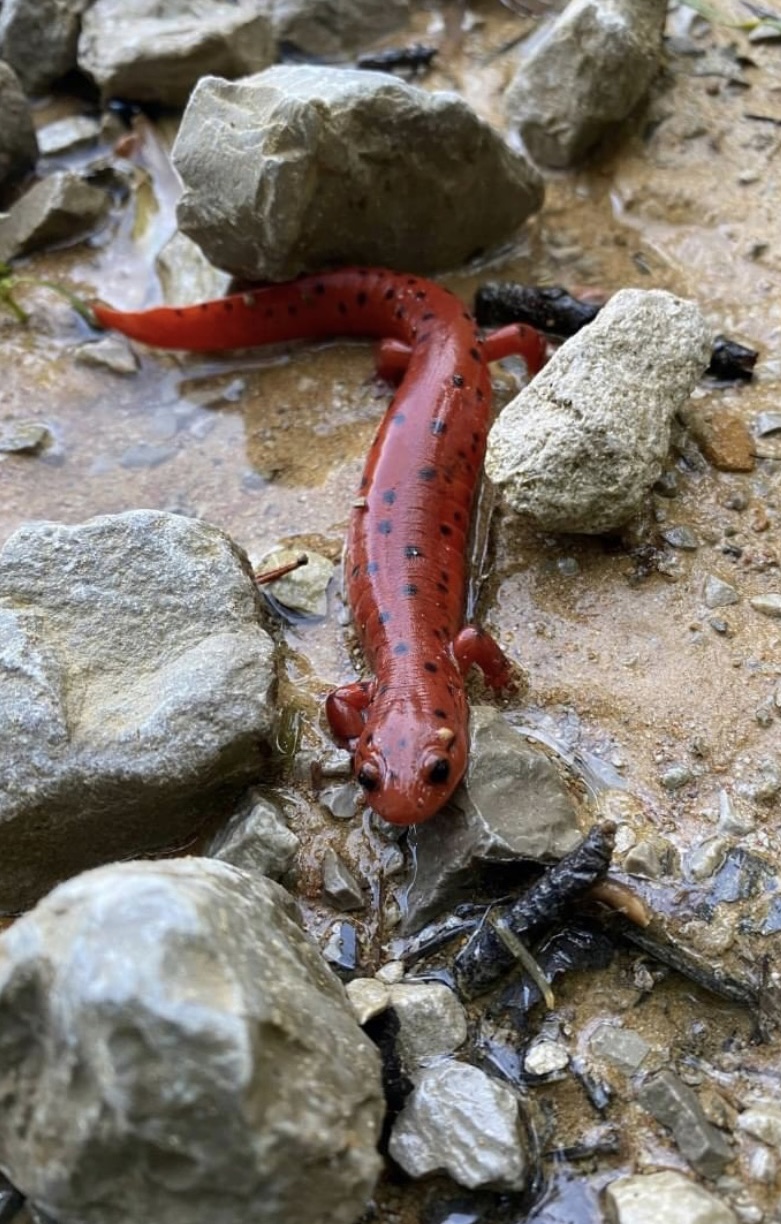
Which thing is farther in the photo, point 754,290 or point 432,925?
point 754,290

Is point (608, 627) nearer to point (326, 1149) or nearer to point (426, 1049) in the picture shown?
point (426, 1049)

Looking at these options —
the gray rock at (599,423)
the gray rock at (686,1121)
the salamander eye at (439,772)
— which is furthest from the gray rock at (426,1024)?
the gray rock at (599,423)

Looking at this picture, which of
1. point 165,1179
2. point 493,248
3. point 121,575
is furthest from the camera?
point 493,248

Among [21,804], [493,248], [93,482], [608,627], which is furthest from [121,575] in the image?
[493,248]

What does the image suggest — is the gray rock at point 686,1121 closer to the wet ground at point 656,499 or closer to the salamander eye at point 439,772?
the wet ground at point 656,499

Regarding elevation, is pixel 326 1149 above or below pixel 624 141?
below

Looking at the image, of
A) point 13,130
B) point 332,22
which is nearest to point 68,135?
point 13,130
